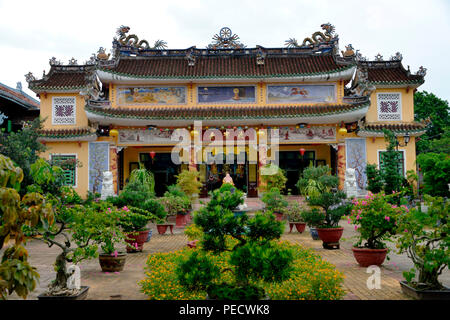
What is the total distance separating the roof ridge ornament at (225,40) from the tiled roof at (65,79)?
6.80 metres

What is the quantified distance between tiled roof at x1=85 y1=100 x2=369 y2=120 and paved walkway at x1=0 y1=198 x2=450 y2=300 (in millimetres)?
7999

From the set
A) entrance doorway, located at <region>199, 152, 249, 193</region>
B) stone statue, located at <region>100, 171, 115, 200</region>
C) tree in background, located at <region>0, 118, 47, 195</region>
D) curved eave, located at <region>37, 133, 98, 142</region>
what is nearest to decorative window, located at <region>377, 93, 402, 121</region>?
entrance doorway, located at <region>199, 152, 249, 193</region>

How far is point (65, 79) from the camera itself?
62.1 feet

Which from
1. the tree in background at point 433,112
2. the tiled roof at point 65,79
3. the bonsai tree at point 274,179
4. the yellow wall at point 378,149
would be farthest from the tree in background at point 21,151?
the tree in background at point 433,112

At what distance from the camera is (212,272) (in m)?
4.06

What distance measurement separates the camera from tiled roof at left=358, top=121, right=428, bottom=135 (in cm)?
1756

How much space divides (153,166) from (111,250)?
571 inches

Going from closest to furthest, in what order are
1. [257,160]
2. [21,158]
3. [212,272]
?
[212,272] → [21,158] → [257,160]

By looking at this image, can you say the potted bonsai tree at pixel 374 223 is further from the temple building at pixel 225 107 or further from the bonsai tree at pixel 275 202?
the temple building at pixel 225 107

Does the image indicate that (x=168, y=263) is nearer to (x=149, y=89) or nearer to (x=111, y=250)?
(x=111, y=250)

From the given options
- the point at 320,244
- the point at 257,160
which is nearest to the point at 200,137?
the point at 257,160

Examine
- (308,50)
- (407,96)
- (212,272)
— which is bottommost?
(212,272)

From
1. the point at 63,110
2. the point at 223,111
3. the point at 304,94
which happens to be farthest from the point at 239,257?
the point at 63,110

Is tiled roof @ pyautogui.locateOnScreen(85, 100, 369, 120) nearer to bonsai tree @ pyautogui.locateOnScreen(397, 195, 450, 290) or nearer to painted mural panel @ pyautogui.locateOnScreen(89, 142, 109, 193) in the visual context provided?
painted mural panel @ pyautogui.locateOnScreen(89, 142, 109, 193)
